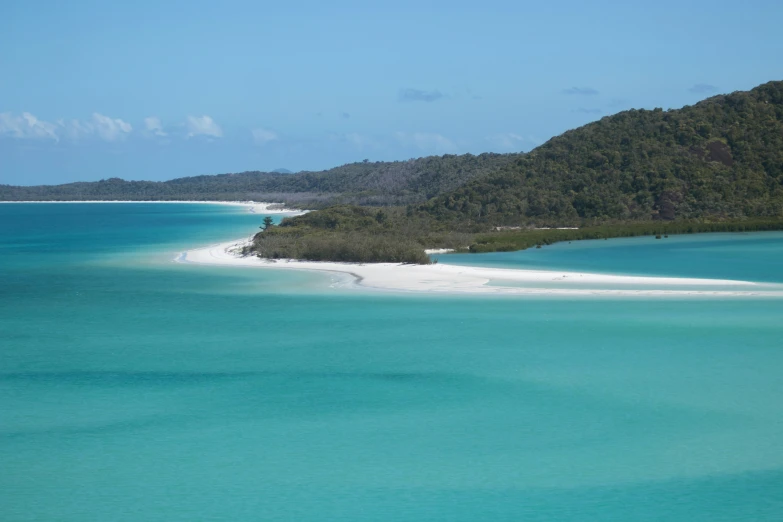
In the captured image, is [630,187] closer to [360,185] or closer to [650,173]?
[650,173]

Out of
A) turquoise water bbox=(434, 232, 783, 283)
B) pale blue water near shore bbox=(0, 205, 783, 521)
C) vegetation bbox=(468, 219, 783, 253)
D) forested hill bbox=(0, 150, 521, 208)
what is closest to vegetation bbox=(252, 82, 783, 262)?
vegetation bbox=(468, 219, 783, 253)

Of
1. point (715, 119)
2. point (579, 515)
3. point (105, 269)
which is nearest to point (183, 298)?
point (105, 269)

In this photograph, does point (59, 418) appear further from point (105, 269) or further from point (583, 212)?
point (583, 212)

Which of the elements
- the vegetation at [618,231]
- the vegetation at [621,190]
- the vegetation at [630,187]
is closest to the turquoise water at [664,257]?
the vegetation at [618,231]

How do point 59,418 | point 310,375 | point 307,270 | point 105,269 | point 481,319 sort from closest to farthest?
1. point 59,418
2. point 310,375
3. point 481,319
4. point 307,270
5. point 105,269

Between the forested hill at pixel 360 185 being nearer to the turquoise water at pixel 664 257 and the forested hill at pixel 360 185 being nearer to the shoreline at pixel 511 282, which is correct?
the turquoise water at pixel 664 257

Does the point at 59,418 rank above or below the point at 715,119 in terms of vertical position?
below
